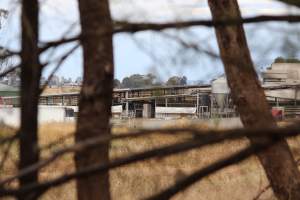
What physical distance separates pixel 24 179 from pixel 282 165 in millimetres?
4245

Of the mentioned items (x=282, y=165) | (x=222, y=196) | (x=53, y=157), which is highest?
(x=53, y=157)

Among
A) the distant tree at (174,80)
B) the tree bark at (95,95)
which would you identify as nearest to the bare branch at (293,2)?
the tree bark at (95,95)

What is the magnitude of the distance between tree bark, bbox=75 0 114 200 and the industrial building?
63 cm

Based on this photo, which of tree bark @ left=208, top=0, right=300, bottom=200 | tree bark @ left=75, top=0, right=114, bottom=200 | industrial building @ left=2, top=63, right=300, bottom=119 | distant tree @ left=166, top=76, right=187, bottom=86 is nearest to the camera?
tree bark @ left=75, top=0, right=114, bottom=200

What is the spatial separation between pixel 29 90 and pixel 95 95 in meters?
0.42

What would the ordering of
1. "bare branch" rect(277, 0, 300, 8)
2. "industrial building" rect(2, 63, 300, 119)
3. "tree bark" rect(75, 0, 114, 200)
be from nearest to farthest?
1. "bare branch" rect(277, 0, 300, 8)
2. "tree bark" rect(75, 0, 114, 200)
3. "industrial building" rect(2, 63, 300, 119)

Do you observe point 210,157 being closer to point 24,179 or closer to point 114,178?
point 114,178

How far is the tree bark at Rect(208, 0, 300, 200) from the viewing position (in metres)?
6.61

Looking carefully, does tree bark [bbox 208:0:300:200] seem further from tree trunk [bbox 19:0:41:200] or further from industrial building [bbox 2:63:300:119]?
tree trunk [bbox 19:0:41:200]

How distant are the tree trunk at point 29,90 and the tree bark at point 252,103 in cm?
362

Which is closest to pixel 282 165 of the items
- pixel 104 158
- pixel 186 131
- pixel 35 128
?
pixel 104 158

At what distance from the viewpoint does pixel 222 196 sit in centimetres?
1129

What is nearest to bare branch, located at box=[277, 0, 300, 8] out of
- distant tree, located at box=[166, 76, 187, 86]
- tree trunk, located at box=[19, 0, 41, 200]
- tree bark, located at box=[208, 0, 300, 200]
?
Answer: distant tree, located at box=[166, 76, 187, 86]

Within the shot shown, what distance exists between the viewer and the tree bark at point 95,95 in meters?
3.22
